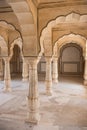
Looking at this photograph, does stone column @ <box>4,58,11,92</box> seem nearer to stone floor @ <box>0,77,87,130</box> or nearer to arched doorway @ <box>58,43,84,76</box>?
stone floor @ <box>0,77,87,130</box>

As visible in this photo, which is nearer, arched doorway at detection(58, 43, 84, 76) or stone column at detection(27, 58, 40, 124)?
stone column at detection(27, 58, 40, 124)

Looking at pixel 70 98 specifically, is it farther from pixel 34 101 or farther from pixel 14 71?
pixel 14 71

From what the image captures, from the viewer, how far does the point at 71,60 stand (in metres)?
22.1

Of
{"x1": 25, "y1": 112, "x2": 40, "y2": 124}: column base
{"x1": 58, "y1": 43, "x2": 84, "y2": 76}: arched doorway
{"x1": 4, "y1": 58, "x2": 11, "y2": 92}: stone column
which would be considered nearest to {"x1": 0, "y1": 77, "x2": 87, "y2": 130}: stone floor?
{"x1": 25, "y1": 112, "x2": 40, "y2": 124}: column base

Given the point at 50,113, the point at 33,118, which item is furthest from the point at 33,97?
the point at 50,113

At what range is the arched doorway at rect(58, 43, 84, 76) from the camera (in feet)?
71.2

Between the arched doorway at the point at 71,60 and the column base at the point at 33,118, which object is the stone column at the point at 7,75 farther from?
the arched doorway at the point at 71,60

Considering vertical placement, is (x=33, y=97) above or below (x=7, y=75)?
below

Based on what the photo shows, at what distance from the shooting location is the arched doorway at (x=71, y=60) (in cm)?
2170

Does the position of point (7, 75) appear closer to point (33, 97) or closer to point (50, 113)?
point (50, 113)

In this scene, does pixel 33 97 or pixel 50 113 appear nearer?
pixel 33 97

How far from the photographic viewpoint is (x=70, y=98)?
10172 mm

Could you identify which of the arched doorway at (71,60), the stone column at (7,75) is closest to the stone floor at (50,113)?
the stone column at (7,75)

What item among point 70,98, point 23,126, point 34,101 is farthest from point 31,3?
point 70,98
